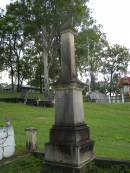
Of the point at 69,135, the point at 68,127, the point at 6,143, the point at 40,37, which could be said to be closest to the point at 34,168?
the point at 69,135

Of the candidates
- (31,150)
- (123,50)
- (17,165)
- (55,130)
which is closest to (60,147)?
(55,130)

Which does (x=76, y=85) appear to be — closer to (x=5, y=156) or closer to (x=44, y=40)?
(x=5, y=156)

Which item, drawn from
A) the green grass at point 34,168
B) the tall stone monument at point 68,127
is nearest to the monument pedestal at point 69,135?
the tall stone monument at point 68,127

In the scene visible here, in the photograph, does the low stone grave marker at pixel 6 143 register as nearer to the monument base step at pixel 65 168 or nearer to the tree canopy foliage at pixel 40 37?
the monument base step at pixel 65 168

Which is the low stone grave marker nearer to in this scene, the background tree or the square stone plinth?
the square stone plinth

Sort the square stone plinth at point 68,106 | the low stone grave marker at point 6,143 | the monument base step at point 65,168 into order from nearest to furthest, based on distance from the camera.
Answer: the monument base step at point 65,168
the square stone plinth at point 68,106
the low stone grave marker at point 6,143

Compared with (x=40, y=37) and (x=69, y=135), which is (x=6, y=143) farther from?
(x=40, y=37)

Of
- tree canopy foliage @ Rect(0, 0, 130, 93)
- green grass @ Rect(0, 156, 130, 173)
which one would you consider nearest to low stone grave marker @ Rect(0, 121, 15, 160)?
green grass @ Rect(0, 156, 130, 173)

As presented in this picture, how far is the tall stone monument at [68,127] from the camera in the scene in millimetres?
8031

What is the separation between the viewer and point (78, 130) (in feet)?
27.0

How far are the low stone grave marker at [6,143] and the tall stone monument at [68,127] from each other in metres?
1.88

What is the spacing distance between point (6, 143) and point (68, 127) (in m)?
2.61

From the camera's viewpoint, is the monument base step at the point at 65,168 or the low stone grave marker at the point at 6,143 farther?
the low stone grave marker at the point at 6,143

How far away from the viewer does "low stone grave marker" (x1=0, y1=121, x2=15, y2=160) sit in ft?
31.8
